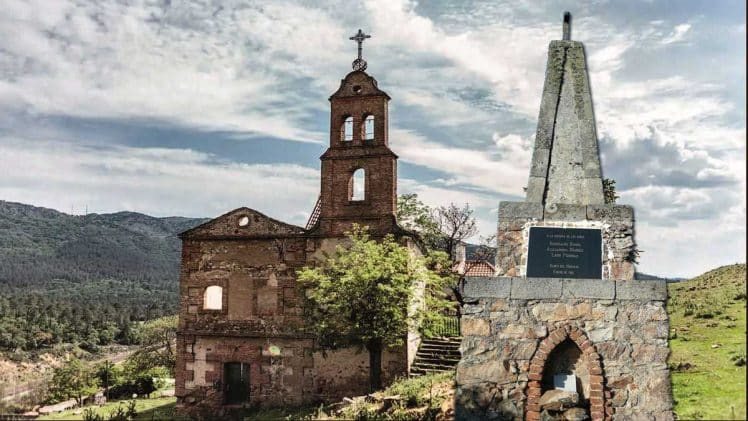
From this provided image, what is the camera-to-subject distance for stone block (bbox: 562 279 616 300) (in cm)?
950

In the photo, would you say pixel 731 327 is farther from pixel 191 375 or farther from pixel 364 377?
pixel 191 375

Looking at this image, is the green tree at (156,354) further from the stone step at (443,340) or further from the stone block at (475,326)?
the stone block at (475,326)

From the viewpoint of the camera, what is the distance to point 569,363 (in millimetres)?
9734

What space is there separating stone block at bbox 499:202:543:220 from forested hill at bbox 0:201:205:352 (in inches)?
1954

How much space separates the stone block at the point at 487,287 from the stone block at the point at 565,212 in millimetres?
1225

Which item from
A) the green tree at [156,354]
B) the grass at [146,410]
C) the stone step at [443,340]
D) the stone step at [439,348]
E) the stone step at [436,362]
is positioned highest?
the stone step at [443,340]

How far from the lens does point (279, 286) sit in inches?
890

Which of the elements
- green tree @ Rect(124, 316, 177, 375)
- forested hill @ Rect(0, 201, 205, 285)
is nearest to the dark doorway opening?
green tree @ Rect(124, 316, 177, 375)

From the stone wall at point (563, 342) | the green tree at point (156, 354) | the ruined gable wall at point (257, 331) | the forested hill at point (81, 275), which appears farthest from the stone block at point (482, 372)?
the forested hill at point (81, 275)

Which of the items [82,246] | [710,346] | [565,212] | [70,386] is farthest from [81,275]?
[565,212]

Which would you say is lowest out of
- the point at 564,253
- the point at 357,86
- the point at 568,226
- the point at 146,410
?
the point at 146,410

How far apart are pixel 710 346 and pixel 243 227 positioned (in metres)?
15.5

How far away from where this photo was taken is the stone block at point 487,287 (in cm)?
972

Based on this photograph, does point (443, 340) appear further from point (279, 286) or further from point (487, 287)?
point (487, 287)
